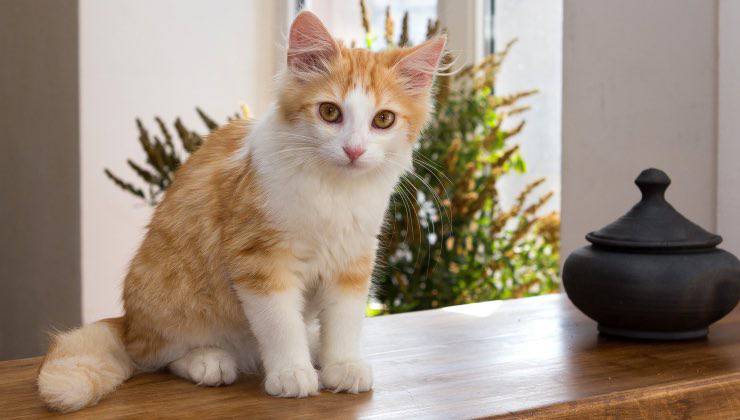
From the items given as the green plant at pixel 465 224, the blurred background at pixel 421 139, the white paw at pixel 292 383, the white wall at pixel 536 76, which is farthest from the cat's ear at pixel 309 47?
the white wall at pixel 536 76

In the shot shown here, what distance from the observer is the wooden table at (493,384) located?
1014 millimetres

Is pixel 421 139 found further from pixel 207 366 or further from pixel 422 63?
pixel 207 366

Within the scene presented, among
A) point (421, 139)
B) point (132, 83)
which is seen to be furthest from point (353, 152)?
point (132, 83)

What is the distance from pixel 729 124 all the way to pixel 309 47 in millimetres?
1037

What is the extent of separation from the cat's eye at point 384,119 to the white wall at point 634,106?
38.6 inches

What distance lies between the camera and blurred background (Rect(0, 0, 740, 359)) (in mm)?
1981

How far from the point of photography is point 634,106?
1.95 meters

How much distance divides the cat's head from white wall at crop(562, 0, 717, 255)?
91cm

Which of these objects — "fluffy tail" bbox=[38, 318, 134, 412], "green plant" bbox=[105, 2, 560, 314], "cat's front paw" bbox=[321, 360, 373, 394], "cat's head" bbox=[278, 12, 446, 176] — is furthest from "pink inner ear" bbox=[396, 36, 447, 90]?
"green plant" bbox=[105, 2, 560, 314]

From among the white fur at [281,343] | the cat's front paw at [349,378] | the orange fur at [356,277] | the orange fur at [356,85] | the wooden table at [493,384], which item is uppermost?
the orange fur at [356,85]

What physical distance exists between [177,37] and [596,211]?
164 centimetres

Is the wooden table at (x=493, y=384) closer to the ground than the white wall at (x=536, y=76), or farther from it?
closer to the ground

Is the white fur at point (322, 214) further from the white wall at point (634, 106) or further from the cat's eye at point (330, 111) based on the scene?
the white wall at point (634, 106)

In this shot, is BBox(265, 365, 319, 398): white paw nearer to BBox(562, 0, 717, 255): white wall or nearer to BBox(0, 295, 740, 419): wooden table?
BBox(0, 295, 740, 419): wooden table
